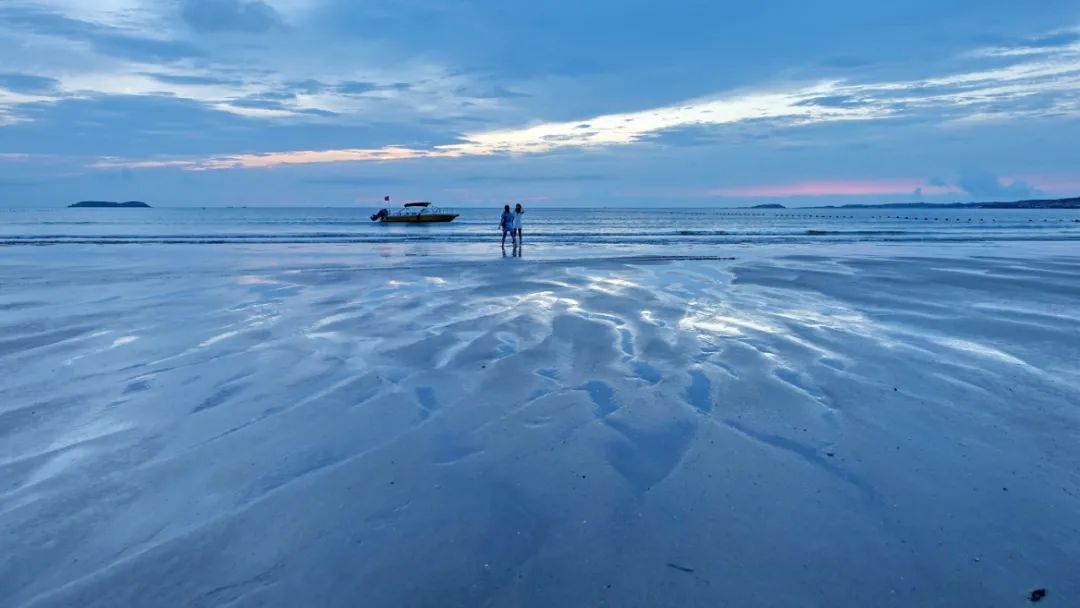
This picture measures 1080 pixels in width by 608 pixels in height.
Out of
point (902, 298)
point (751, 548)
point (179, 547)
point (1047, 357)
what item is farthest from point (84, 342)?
point (902, 298)

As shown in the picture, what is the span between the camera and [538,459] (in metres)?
5.71

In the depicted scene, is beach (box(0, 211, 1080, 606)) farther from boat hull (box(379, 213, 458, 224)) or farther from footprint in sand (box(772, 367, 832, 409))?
boat hull (box(379, 213, 458, 224))

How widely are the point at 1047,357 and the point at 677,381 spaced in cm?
539

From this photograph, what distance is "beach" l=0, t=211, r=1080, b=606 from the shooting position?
3.96 m

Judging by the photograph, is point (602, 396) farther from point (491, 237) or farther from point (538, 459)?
point (491, 237)

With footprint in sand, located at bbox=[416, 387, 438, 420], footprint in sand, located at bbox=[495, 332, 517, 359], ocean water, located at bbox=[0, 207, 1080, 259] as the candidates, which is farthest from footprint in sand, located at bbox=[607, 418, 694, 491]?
ocean water, located at bbox=[0, 207, 1080, 259]

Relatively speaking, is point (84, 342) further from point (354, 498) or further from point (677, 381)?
point (677, 381)

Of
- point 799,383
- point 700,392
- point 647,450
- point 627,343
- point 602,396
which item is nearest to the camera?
point 647,450

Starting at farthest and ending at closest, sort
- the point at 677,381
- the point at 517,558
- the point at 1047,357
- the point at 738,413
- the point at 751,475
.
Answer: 1. the point at 1047,357
2. the point at 677,381
3. the point at 738,413
4. the point at 751,475
5. the point at 517,558

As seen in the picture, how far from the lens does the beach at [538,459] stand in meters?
3.96

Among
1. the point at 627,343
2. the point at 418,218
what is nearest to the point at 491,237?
the point at 418,218

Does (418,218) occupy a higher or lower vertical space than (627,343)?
lower

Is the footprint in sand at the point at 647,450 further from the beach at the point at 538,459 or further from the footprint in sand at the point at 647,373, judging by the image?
the footprint in sand at the point at 647,373

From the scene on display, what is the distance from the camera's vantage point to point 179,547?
14.1 ft
